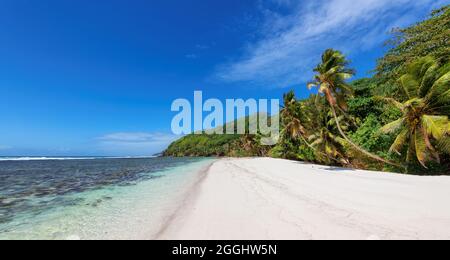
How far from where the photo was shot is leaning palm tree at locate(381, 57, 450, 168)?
9922 millimetres

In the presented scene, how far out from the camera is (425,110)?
10.9m

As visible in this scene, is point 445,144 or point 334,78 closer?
point 445,144

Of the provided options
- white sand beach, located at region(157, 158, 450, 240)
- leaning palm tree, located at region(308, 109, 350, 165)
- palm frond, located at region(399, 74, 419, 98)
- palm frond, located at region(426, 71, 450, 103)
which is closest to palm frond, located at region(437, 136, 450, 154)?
palm frond, located at region(426, 71, 450, 103)

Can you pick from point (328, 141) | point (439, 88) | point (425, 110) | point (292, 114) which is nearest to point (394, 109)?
point (425, 110)

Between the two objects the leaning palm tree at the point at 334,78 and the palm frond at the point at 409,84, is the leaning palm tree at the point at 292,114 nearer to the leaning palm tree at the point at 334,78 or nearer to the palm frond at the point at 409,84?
the leaning palm tree at the point at 334,78

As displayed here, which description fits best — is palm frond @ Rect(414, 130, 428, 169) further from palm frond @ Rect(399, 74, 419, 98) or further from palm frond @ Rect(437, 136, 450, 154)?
palm frond @ Rect(399, 74, 419, 98)

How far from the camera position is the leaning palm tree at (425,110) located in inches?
391

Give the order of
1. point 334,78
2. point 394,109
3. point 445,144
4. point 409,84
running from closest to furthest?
1. point 445,144
2. point 409,84
3. point 394,109
4. point 334,78

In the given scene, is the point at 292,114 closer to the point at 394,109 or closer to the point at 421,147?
the point at 394,109

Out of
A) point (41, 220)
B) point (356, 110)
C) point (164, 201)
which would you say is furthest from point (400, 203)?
point (356, 110)

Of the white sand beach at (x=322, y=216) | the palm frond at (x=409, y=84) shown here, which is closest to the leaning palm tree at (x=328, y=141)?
the palm frond at (x=409, y=84)

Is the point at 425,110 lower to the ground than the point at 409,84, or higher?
lower
